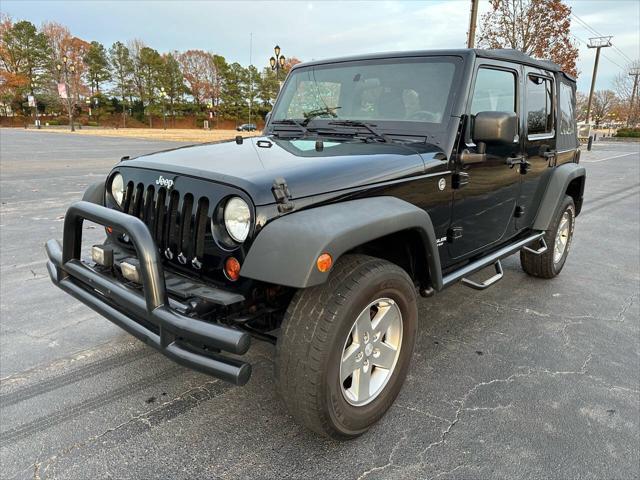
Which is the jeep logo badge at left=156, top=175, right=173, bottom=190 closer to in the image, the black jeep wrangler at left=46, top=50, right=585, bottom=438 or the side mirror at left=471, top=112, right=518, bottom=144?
the black jeep wrangler at left=46, top=50, right=585, bottom=438

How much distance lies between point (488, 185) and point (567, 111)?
6.90 ft

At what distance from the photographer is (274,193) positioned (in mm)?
2066

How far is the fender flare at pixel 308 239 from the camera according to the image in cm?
189

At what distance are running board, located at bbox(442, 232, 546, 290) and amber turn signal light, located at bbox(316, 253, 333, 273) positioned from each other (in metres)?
1.09

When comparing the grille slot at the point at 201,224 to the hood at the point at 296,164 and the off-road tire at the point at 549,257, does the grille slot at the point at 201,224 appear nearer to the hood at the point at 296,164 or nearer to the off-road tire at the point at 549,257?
the hood at the point at 296,164

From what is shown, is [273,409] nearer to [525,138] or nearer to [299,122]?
[299,122]

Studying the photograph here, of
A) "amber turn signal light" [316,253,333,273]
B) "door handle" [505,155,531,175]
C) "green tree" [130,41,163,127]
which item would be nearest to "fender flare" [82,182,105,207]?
"amber turn signal light" [316,253,333,273]

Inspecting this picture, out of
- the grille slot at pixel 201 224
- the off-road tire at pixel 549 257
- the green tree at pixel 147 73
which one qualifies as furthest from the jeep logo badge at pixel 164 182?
the green tree at pixel 147 73

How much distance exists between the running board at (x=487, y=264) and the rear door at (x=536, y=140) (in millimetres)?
151

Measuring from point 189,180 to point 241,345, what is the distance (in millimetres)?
917

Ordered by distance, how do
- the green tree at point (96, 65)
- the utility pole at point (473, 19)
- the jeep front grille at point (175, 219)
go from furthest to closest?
the green tree at point (96, 65) → the utility pole at point (473, 19) → the jeep front grille at point (175, 219)

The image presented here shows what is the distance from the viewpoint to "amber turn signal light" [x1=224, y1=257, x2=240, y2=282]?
213 cm

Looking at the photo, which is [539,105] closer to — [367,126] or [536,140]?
[536,140]

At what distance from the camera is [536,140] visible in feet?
13.1
